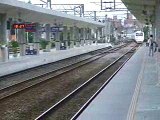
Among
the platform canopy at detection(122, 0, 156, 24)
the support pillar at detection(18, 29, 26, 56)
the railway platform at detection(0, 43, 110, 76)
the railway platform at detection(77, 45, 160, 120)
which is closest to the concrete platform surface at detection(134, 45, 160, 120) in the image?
the railway platform at detection(77, 45, 160, 120)

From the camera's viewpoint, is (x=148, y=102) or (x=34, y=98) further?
(x=34, y=98)

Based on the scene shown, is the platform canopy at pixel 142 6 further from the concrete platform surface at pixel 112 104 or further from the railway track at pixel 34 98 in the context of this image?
the concrete platform surface at pixel 112 104

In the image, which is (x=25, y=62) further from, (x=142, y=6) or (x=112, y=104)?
(x=112, y=104)

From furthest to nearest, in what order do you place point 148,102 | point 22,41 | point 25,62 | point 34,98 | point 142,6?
point 142,6 < point 22,41 < point 25,62 < point 34,98 < point 148,102

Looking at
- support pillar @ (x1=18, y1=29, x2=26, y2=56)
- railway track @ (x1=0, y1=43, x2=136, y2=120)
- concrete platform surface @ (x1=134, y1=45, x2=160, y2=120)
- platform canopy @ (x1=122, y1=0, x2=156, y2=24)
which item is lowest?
railway track @ (x1=0, y1=43, x2=136, y2=120)

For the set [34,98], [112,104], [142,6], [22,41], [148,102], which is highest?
[142,6]

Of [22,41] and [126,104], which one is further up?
[22,41]

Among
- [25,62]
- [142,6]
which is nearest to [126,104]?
[25,62]

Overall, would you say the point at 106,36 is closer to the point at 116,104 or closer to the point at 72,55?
the point at 72,55

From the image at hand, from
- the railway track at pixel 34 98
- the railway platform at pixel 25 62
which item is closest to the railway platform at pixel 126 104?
the railway track at pixel 34 98

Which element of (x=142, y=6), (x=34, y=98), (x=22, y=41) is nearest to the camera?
(x=34, y=98)

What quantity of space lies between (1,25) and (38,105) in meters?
22.6

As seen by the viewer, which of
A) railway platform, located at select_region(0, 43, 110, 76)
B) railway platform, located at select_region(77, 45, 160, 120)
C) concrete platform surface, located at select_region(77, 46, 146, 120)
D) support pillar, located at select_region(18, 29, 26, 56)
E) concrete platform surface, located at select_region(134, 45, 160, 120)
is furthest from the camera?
support pillar, located at select_region(18, 29, 26, 56)

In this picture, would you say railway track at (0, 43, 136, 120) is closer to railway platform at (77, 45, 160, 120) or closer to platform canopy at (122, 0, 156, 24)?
railway platform at (77, 45, 160, 120)
